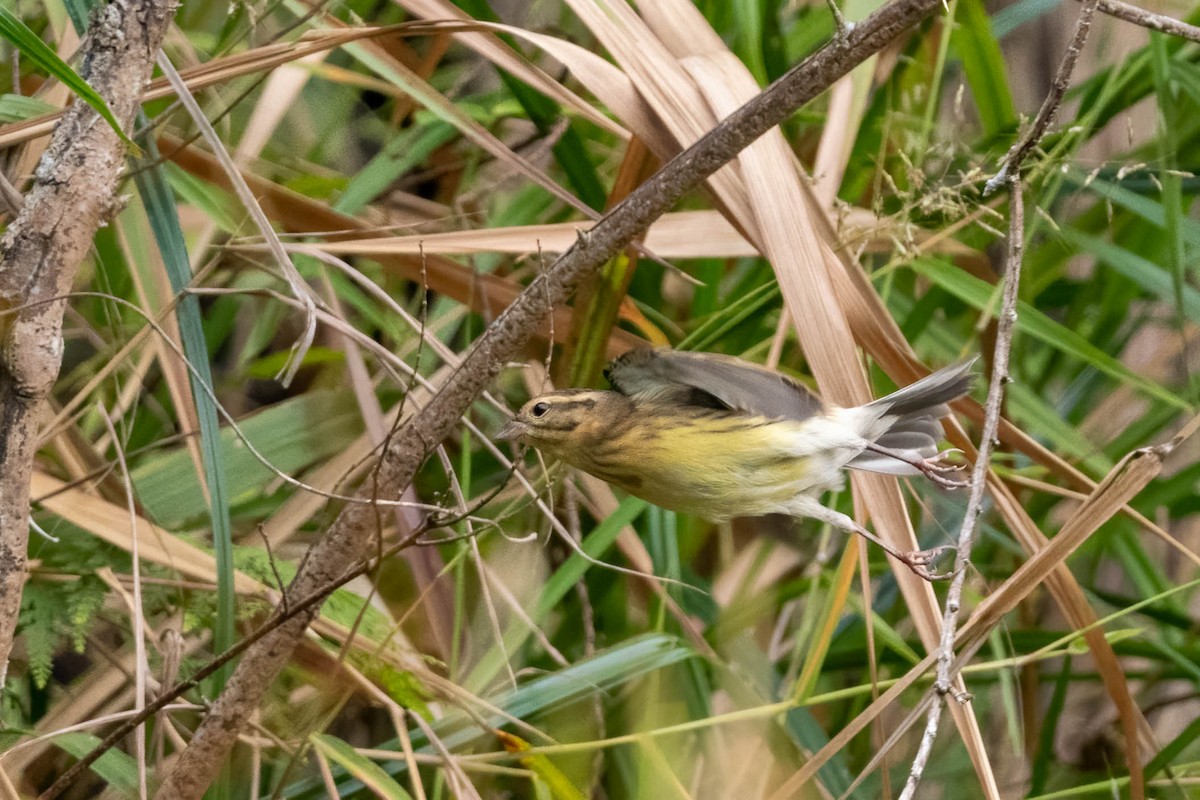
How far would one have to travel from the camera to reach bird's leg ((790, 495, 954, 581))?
1.38 meters

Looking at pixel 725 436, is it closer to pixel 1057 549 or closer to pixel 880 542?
pixel 880 542

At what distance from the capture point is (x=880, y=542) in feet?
4.61

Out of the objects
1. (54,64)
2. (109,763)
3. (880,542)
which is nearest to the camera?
(54,64)

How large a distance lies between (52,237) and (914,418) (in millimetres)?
1224

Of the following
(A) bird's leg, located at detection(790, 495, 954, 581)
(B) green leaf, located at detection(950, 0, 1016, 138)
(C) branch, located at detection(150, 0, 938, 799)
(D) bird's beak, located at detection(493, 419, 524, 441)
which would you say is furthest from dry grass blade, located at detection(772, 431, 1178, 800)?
(B) green leaf, located at detection(950, 0, 1016, 138)

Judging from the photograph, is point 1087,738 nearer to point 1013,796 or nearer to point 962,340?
point 1013,796

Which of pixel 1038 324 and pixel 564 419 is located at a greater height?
pixel 564 419

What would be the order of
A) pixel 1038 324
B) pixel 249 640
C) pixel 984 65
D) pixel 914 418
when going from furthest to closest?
pixel 984 65 → pixel 1038 324 → pixel 914 418 → pixel 249 640

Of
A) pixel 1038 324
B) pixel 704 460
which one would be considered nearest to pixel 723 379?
pixel 704 460

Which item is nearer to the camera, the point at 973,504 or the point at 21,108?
the point at 973,504

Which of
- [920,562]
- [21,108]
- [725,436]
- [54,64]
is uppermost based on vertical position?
[21,108]

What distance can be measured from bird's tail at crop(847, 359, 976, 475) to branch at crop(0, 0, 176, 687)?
1.01 meters

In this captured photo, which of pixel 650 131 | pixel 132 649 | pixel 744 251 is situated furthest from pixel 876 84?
pixel 132 649

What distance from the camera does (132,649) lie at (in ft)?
6.00
